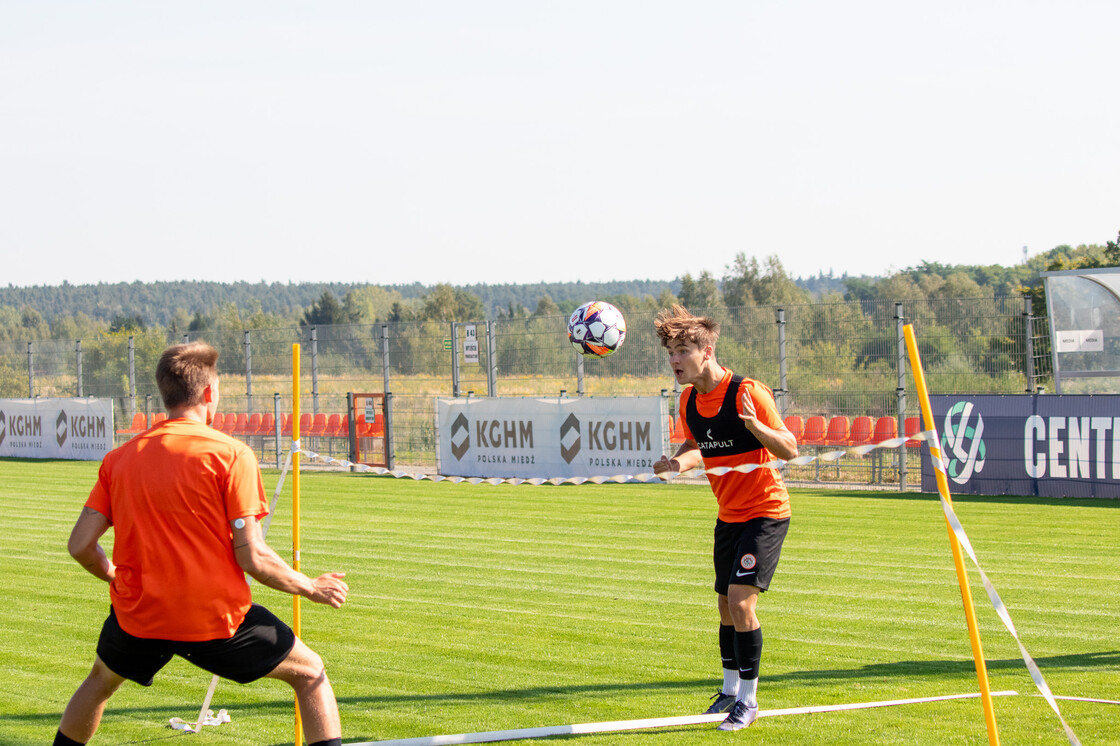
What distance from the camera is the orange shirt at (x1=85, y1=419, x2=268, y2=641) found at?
4145 millimetres

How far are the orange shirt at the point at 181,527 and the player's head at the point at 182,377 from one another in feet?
0.30

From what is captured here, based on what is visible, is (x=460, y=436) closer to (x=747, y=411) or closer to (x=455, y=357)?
(x=455, y=357)

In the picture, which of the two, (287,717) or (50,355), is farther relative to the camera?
(50,355)

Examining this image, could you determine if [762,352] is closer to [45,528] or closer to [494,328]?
[494,328]

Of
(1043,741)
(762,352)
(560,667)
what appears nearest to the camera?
(1043,741)

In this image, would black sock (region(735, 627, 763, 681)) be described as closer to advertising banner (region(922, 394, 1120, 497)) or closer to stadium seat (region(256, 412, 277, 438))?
advertising banner (region(922, 394, 1120, 497))

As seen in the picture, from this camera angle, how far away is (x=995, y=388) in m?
18.3

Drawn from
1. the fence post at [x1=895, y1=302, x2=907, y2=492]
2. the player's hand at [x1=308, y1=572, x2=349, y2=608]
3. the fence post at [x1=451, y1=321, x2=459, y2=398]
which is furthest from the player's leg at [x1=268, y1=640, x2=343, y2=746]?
the fence post at [x1=451, y1=321, x2=459, y2=398]

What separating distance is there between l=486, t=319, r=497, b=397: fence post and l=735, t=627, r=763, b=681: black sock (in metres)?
17.8

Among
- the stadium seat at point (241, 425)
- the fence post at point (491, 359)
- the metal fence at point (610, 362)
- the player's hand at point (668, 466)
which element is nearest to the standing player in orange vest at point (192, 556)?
the player's hand at point (668, 466)

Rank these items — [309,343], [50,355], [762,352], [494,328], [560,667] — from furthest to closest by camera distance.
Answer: [50,355]
[309,343]
[494,328]
[762,352]
[560,667]

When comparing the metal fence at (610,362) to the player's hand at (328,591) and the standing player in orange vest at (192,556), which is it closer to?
the player's hand at (328,591)

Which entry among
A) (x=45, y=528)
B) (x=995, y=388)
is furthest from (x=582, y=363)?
(x=45, y=528)

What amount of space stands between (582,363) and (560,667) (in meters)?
15.0
